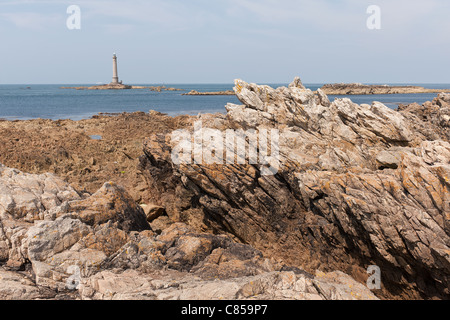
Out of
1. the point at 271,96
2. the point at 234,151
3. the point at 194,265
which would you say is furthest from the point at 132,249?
the point at 271,96

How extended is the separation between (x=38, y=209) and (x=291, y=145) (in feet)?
37.9

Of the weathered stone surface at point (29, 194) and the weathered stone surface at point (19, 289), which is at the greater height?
the weathered stone surface at point (29, 194)

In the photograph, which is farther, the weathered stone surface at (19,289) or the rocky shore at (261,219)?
the rocky shore at (261,219)

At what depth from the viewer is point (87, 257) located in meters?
9.40

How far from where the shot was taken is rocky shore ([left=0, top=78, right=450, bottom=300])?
8.78 meters

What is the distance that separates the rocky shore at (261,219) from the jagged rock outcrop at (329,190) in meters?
0.05

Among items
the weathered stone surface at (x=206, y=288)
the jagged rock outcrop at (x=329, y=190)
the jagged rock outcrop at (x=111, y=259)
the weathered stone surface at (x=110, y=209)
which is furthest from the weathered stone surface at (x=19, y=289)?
the jagged rock outcrop at (x=329, y=190)

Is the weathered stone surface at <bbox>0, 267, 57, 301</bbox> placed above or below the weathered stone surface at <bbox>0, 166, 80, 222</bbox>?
below

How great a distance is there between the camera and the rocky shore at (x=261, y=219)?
878cm

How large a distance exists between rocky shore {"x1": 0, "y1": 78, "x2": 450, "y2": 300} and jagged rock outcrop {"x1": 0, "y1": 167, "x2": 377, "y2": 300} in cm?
4

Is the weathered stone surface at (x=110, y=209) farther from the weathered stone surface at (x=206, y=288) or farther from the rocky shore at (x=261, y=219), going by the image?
the weathered stone surface at (x=206, y=288)

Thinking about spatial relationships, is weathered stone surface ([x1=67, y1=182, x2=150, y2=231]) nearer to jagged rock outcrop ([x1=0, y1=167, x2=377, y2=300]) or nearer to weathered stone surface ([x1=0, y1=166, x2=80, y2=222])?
jagged rock outcrop ([x1=0, y1=167, x2=377, y2=300])

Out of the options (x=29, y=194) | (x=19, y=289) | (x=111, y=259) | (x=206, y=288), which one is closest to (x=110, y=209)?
(x=111, y=259)

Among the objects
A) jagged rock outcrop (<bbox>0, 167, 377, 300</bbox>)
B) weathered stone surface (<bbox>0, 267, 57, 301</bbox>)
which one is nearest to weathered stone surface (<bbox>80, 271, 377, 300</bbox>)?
jagged rock outcrop (<bbox>0, 167, 377, 300</bbox>)
